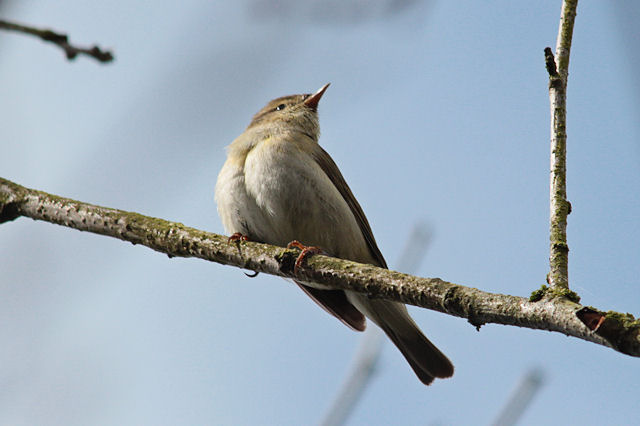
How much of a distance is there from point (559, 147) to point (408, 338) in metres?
2.51

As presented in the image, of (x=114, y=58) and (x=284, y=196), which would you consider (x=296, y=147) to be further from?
(x=114, y=58)

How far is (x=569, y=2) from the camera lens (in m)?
2.95

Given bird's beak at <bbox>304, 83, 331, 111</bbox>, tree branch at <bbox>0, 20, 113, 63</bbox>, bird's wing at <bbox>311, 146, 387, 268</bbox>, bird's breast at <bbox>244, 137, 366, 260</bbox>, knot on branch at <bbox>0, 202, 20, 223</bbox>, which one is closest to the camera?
tree branch at <bbox>0, 20, 113, 63</bbox>

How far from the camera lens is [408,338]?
16.0 ft

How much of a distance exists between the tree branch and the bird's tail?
2.93 metres

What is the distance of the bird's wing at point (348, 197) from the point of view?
4.94m

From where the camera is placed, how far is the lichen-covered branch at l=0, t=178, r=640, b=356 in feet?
6.48

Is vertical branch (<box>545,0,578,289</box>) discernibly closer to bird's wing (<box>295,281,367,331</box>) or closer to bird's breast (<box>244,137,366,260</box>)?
bird's breast (<box>244,137,366,260</box>)

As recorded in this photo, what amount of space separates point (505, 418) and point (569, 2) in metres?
1.92

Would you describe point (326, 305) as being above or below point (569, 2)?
below

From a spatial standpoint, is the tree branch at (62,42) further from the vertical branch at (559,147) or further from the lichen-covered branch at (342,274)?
the vertical branch at (559,147)

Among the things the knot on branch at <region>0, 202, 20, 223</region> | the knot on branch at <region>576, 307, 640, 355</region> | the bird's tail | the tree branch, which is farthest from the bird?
the knot on branch at <region>576, 307, 640, 355</region>

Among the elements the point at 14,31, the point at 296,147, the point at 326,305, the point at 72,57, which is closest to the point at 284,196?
the point at 296,147

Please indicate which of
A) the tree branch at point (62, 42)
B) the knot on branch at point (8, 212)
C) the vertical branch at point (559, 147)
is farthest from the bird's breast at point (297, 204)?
the tree branch at point (62, 42)
